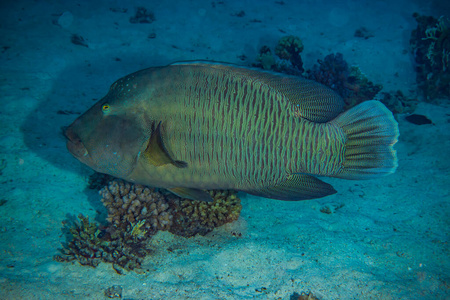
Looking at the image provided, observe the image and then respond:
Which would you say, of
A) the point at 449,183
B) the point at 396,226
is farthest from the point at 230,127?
the point at 449,183

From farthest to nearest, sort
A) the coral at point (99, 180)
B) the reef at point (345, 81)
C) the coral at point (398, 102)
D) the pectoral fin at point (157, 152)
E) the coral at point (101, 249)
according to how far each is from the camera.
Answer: the coral at point (398, 102) → the reef at point (345, 81) → the coral at point (99, 180) → the coral at point (101, 249) → the pectoral fin at point (157, 152)

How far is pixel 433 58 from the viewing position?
10.1 meters

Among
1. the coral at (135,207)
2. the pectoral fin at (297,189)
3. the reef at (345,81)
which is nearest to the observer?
the pectoral fin at (297,189)

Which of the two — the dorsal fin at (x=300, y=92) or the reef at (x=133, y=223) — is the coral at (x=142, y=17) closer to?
the reef at (x=133, y=223)

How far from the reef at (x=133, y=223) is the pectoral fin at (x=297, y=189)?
138cm

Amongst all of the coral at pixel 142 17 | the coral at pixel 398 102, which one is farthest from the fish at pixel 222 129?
the coral at pixel 142 17

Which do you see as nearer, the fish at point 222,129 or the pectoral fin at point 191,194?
the fish at point 222,129

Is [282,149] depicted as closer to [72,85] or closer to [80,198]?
[80,198]

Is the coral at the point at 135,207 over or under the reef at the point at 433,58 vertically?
under

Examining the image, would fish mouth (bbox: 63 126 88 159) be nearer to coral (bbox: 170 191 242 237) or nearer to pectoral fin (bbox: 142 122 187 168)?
pectoral fin (bbox: 142 122 187 168)

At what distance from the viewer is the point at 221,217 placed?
13.6ft

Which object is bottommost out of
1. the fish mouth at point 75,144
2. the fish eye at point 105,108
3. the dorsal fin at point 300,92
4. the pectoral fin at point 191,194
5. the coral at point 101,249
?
the coral at point 101,249

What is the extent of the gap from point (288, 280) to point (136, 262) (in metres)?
1.92

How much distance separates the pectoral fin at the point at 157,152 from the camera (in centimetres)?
263
